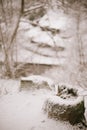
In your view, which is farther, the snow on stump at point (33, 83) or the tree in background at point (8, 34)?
the tree in background at point (8, 34)

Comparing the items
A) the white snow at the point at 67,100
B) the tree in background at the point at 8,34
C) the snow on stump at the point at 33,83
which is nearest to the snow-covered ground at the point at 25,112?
the snow on stump at the point at 33,83

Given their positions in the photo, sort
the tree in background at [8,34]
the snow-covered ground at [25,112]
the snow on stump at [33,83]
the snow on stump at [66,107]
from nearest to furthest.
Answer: the snow on stump at [66,107] < the snow-covered ground at [25,112] < the snow on stump at [33,83] < the tree in background at [8,34]

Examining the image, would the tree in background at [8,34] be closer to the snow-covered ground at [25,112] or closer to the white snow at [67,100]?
the snow-covered ground at [25,112]

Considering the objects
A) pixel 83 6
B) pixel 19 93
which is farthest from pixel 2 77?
pixel 83 6

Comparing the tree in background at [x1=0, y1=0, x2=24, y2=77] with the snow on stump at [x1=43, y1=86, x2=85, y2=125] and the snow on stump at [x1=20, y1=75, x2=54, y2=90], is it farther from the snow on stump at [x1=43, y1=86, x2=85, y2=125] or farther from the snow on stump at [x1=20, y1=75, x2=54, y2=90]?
the snow on stump at [x1=43, y1=86, x2=85, y2=125]

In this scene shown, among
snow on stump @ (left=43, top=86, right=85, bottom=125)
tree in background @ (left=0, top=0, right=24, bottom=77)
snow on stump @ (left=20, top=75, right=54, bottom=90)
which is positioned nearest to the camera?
snow on stump @ (left=43, top=86, right=85, bottom=125)

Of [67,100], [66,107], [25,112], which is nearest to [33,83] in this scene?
[25,112]

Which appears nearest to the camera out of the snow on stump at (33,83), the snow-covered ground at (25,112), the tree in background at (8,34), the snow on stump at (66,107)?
the snow on stump at (66,107)

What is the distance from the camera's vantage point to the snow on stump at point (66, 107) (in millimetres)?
6047

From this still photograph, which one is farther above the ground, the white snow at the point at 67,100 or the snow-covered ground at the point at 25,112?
the white snow at the point at 67,100

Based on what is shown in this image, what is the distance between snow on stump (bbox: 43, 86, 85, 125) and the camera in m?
6.05

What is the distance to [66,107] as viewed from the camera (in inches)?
238

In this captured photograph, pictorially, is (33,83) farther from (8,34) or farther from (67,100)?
(8,34)

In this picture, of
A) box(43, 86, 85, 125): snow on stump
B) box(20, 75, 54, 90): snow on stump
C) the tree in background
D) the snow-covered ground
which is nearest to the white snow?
box(43, 86, 85, 125): snow on stump
